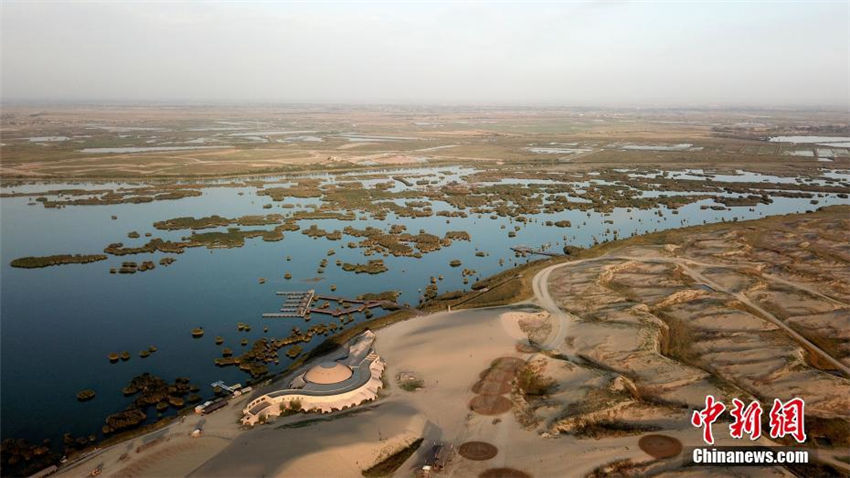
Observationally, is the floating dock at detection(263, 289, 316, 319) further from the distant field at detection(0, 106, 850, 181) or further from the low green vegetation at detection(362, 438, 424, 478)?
the distant field at detection(0, 106, 850, 181)

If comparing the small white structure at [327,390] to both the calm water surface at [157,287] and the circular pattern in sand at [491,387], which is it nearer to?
the calm water surface at [157,287]

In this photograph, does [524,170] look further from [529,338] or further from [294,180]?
[529,338]

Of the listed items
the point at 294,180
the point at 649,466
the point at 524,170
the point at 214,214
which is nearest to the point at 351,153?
the point at 294,180

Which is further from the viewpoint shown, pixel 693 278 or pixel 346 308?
pixel 693 278

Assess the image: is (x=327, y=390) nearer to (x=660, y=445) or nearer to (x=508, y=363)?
(x=508, y=363)

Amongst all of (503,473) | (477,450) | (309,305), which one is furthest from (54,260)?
(503,473)

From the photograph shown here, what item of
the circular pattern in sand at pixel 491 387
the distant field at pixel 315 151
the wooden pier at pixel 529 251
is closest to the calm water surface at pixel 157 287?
the wooden pier at pixel 529 251
